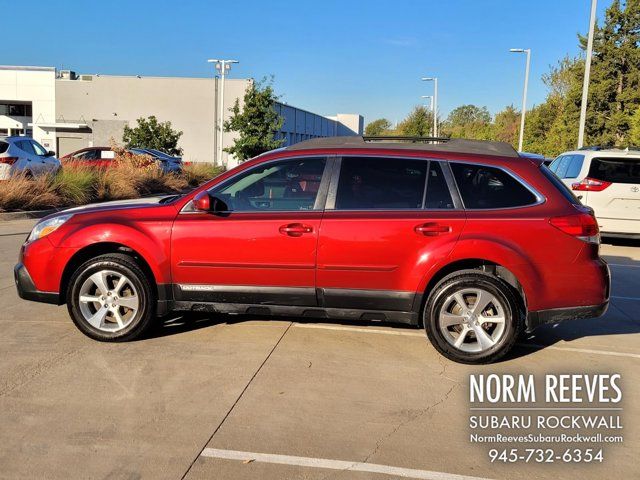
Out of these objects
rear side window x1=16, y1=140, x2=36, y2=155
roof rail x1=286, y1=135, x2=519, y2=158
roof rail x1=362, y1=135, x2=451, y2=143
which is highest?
rear side window x1=16, y1=140, x2=36, y2=155

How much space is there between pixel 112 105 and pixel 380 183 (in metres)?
49.7

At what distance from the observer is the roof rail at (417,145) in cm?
505

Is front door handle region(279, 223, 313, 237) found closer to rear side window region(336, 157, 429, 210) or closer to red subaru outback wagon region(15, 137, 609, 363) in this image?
red subaru outback wagon region(15, 137, 609, 363)

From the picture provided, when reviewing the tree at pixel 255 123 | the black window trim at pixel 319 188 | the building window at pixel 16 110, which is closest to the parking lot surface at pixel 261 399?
the black window trim at pixel 319 188

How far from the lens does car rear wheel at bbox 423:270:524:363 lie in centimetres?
464

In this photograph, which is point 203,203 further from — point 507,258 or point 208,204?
point 507,258

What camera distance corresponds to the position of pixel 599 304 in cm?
470

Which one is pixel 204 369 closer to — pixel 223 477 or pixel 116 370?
pixel 116 370

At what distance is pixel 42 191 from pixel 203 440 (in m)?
13.0

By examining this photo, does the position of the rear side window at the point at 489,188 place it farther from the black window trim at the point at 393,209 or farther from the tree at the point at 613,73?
the tree at the point at 613,73

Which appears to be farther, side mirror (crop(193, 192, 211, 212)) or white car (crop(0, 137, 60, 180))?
white car (crop(0, 137, 60, 180))

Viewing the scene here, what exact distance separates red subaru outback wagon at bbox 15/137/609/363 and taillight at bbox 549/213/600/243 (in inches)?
0.4

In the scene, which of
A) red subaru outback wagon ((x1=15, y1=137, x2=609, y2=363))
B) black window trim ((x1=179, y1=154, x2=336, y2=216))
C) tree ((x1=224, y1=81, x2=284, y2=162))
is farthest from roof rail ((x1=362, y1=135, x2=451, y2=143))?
tree ((x1=224, y1=81, x2=284, y2=162))

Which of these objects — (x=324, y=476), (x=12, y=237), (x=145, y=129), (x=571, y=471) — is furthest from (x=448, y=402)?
(x=145, y=129)
